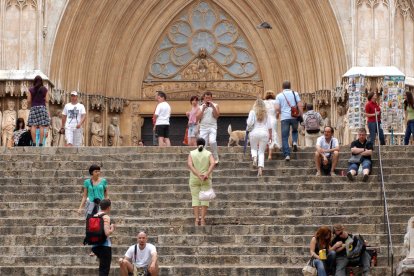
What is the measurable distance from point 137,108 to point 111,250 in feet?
54.0

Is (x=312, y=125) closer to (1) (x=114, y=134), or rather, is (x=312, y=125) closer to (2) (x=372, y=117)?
(2) (x=372, y=117)

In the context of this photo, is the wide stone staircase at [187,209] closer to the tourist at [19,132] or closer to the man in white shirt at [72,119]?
the man in white shirt at [72,119]

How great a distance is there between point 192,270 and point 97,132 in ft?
51.1

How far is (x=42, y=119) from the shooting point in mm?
28250

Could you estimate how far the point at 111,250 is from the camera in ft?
70.2

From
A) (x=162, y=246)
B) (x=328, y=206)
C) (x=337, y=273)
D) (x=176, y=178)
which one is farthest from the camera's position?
(x=176, y=178)

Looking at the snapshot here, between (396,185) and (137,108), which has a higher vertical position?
(137,108)

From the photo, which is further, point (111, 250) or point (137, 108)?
point (137, 108)

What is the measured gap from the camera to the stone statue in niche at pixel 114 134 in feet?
120

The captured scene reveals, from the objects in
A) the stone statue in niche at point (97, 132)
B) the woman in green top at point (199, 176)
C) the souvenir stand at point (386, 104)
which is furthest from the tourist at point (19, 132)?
the souvenir stand at point (386, 104)

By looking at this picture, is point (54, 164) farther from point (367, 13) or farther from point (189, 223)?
point (367, 13)

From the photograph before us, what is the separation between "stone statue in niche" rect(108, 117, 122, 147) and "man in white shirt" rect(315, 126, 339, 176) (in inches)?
468

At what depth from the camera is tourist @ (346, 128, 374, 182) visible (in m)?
25.0

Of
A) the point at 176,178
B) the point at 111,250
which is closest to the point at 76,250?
the point at 111,250
